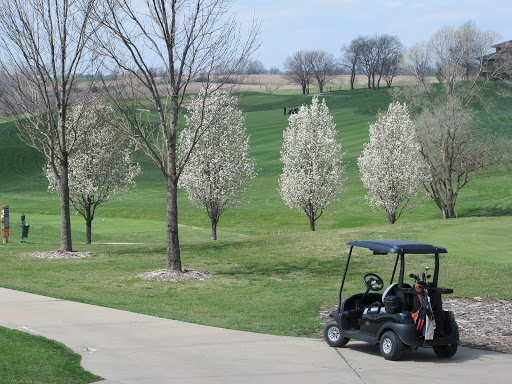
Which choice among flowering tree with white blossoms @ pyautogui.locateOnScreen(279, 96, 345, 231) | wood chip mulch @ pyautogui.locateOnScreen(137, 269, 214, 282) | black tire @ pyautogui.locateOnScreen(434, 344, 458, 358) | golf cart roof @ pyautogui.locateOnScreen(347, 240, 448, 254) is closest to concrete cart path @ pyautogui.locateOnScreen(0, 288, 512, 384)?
black tire @ pyautogui.locateOnScreen(434, 344, 458, 358)

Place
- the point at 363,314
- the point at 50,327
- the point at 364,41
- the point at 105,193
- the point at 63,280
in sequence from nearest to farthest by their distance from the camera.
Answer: the point at 363,314 < the point at 50,327 < the point at 63,280 < the point at 105,193 < the point at 364,41

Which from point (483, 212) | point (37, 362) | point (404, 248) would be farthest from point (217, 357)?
point (483, 212)

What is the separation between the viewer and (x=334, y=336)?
11.1m

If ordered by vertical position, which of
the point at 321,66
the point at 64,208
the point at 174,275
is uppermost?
the point at 321,66

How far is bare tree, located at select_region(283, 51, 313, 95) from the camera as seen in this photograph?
16188 cm

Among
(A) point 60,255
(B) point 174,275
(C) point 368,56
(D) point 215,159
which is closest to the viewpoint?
(B) point 174,275

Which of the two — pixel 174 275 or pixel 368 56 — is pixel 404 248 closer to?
pixel 174 275

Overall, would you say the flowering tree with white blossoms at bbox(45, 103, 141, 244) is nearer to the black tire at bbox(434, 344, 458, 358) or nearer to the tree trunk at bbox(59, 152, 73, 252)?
the tree trunk at bbox(59, 152, 73, 252)

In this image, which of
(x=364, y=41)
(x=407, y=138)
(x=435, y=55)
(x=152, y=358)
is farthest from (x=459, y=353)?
(x=364, y=41)

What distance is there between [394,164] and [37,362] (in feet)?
124

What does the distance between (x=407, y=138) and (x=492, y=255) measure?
2375 centimetres

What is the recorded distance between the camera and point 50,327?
38.3 ft

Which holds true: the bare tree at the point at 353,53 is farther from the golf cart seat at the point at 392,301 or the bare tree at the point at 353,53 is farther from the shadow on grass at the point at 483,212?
the golf cart seat at the point at 392,301

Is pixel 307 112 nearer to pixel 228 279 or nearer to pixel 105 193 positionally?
pixel 105 193
